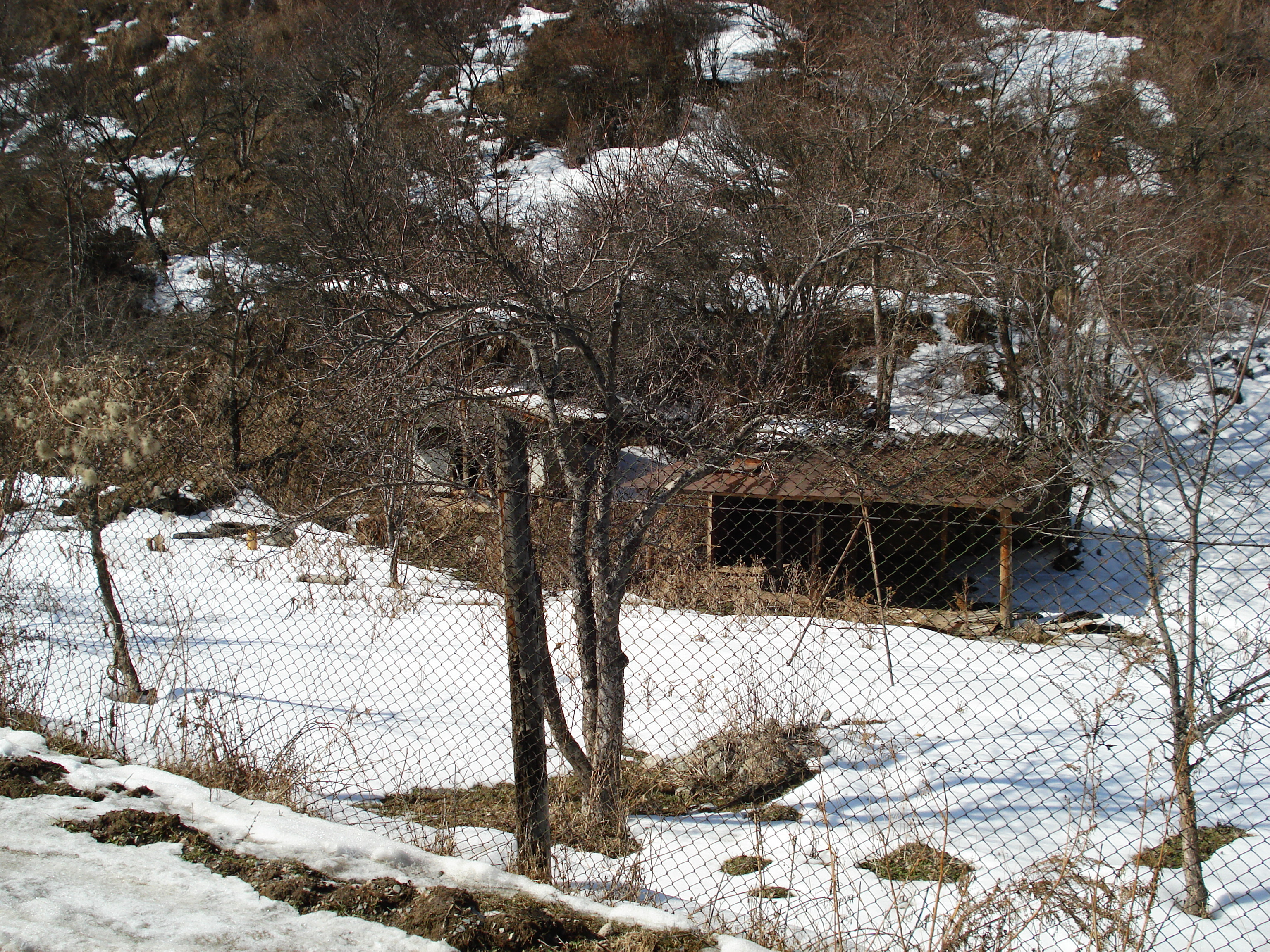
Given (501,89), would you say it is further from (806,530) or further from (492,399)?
(492,399)

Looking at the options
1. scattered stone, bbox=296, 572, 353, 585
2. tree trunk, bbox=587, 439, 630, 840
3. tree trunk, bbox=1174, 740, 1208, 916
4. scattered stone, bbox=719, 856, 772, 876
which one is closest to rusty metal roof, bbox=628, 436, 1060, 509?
tree trunk, bbox=587, 439, 630, 840

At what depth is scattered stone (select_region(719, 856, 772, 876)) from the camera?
14.9 ft

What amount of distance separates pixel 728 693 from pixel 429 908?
4937mm

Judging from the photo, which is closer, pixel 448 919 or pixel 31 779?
pixel 448 919

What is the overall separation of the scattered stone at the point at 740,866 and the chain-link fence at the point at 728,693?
0.09 feet

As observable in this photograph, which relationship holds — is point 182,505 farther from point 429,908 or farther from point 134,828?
point 429,908

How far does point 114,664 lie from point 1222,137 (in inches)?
Result: 850

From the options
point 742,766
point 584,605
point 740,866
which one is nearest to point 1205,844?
point 742,766

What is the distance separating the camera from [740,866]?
4617 mm

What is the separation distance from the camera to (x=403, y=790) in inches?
225

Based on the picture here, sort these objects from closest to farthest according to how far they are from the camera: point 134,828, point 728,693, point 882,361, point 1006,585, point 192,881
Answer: point 192,881 < point 134,828 < point 728,693 < point 1006,585 < point 882,361

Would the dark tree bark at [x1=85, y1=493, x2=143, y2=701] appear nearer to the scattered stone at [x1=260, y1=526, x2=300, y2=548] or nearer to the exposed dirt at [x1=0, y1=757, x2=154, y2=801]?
the scattered stone at [x1=260, y1=526, x2=300, y2=548]

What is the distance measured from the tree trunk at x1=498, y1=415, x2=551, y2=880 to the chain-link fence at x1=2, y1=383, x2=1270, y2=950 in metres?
0.02

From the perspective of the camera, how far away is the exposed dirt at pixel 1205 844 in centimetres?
499
